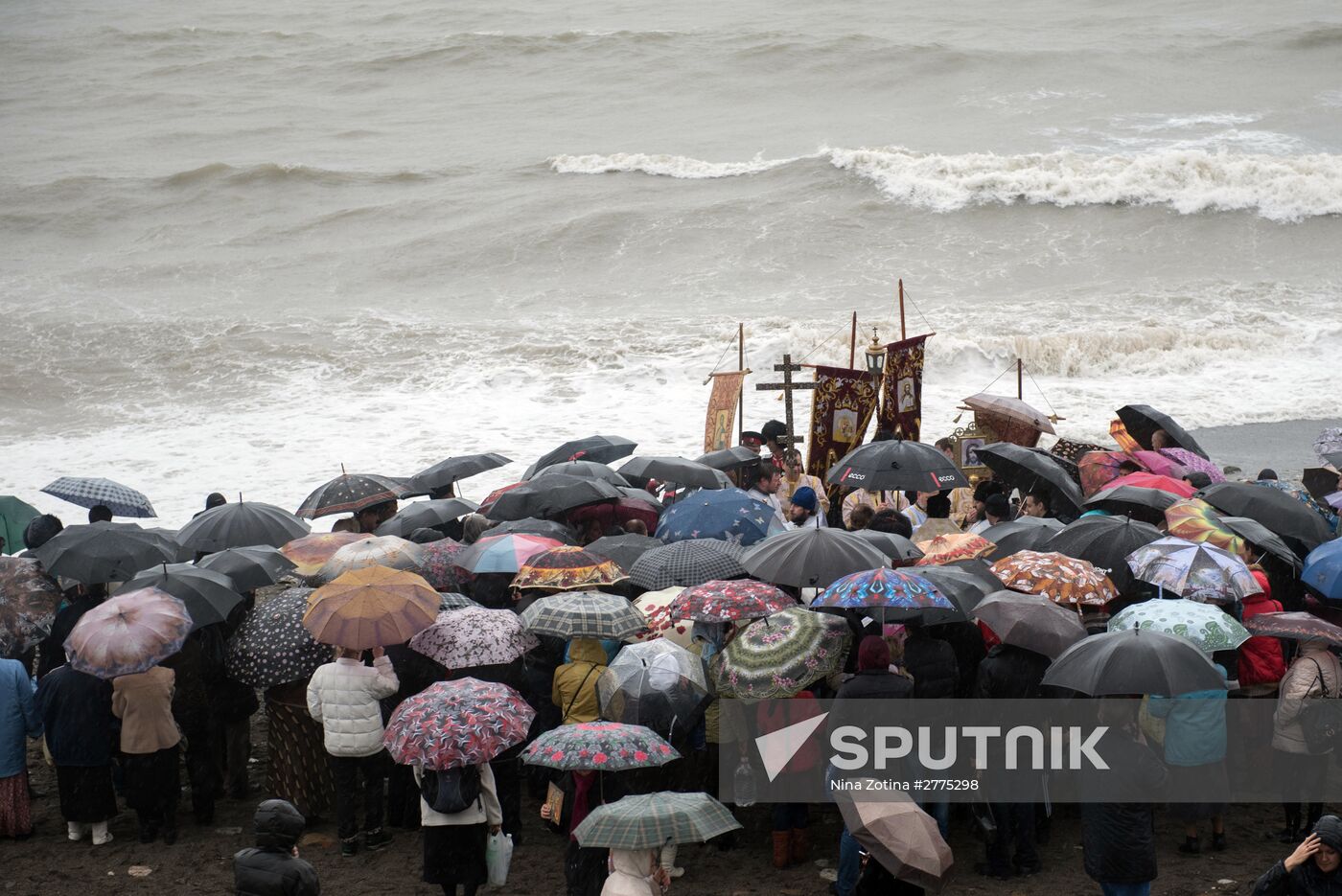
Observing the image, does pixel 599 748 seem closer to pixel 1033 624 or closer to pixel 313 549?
pixel 1033 624

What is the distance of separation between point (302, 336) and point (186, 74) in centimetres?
2843

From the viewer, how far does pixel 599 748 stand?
5.12 metres

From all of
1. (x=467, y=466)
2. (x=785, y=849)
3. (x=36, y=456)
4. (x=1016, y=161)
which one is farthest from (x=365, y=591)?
(x=1016, y=161)

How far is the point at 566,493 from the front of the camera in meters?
8.97

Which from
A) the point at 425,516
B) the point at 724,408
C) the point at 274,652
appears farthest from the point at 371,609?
the point at 724,408

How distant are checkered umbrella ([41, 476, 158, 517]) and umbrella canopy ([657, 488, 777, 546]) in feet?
13.1

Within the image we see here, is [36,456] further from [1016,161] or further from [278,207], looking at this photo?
[1016,161]

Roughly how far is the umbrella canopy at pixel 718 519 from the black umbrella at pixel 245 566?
228 cm

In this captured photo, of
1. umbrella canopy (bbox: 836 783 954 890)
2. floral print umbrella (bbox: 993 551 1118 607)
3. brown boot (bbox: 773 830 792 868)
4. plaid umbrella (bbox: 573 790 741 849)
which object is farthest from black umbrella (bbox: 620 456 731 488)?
plaid umbrella (bbox: 573 790 741 849)

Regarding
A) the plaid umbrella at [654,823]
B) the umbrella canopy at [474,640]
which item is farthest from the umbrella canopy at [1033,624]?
the umbrella canopy at [474,640]

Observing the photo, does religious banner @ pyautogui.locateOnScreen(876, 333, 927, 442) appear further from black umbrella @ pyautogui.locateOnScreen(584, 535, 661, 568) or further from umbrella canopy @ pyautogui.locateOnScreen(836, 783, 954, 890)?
umbrella canopy @ pyautogui.locateOnScreen(836, 783, 954, 890)

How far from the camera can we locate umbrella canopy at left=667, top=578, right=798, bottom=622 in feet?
20.2

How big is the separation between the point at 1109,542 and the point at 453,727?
142 inches

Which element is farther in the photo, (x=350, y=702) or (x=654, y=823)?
(x=350, y=702)
